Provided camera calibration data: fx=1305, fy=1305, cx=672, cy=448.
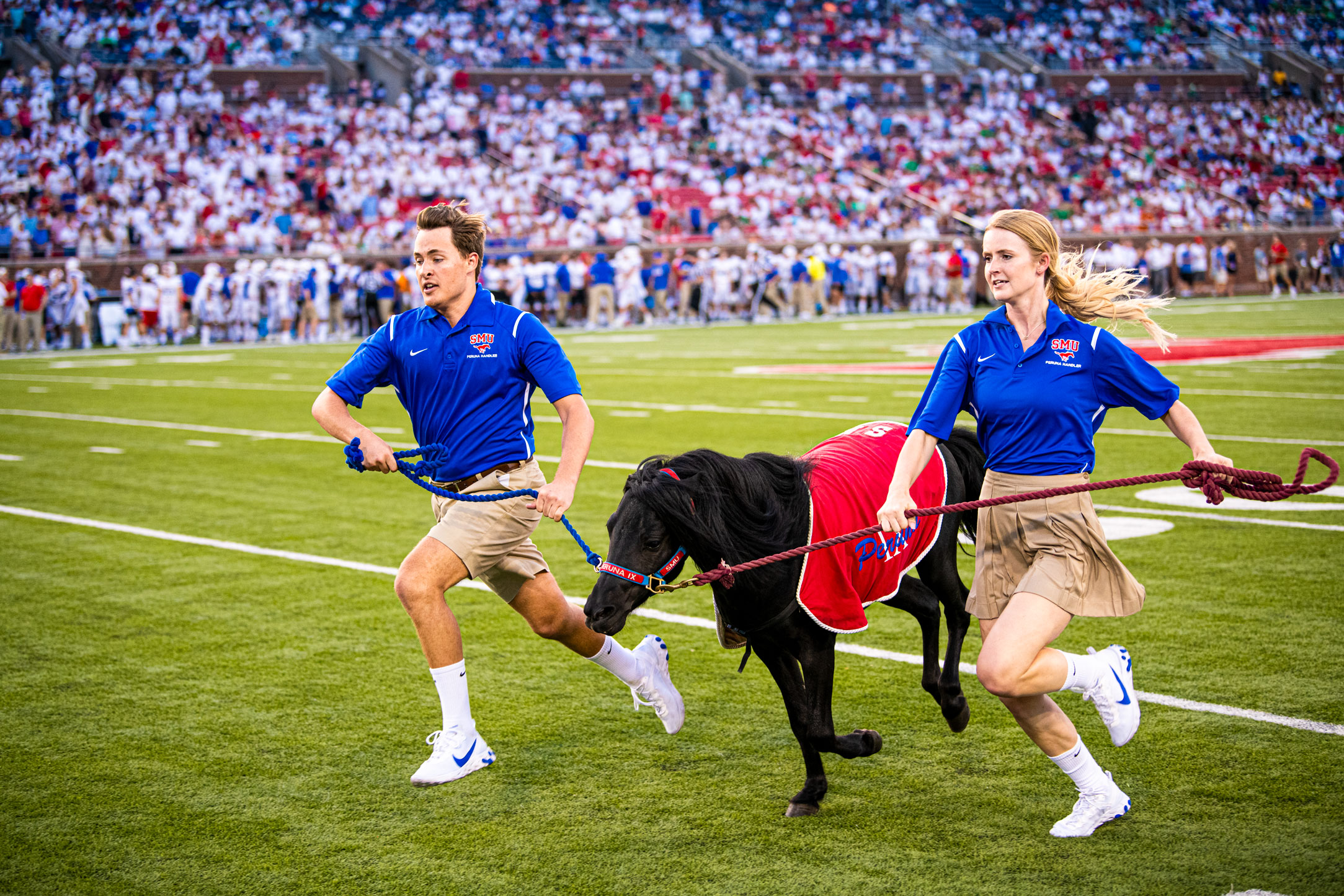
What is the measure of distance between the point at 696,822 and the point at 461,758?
3.03 feet

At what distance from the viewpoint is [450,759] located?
4.54 meters

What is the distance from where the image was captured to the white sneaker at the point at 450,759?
4.53 m

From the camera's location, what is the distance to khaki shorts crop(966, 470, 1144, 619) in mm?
3939

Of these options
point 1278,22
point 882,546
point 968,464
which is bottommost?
point 882,546

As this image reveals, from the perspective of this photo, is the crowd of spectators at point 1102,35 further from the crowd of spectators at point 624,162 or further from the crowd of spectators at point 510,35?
the crowd of spectators at point 510,35

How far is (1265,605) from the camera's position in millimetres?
6457

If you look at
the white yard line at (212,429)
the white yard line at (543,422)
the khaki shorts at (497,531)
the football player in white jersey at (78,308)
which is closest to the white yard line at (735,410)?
the white yard line at (543,422)

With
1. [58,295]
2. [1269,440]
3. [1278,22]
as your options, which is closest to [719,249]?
[58,295]

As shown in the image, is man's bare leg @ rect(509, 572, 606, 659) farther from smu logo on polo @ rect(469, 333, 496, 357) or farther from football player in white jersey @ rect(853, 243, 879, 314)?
football player in white jersey @ rect(853, 243, 879, 314)

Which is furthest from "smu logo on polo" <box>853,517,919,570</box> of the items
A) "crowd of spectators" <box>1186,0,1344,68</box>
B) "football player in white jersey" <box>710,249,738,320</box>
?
"crowd of spectators" <box>1186,0,1344,68</box>

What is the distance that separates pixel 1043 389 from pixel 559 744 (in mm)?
2245

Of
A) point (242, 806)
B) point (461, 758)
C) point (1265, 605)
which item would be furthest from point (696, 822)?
point (1265, 605)

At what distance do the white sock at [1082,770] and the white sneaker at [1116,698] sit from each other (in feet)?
0.56

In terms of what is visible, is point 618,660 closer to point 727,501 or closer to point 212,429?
point 727,501
